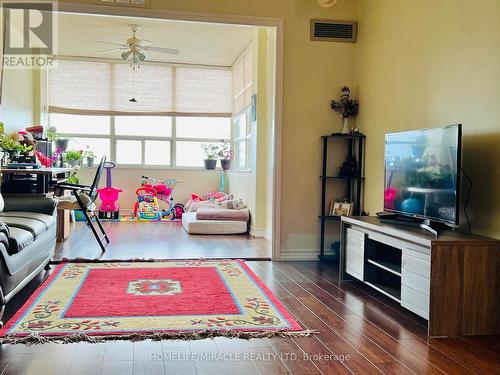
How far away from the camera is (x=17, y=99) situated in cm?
590

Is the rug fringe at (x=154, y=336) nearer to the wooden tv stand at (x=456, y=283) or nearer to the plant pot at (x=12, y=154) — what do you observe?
the wooden tv stand at (x=456, y=283)

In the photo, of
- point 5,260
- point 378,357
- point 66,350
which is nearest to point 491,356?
point 378,357

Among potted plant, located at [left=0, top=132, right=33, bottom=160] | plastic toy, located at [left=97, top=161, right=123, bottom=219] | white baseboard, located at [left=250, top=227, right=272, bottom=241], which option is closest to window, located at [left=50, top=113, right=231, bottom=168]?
plastic toy, located at [left=97, top=161, right=123, bottom=219]

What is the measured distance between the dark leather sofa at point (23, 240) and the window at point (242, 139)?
3699 millimetres

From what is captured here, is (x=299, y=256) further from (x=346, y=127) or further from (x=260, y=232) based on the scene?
(x=260, y=232)

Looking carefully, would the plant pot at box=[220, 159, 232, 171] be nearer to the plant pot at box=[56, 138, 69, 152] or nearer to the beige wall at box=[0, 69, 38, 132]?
the plant pot at box=[56, 138, 69, 152]

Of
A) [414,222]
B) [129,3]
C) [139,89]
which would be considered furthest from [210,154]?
[414,222]

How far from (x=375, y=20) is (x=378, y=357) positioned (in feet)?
10.6

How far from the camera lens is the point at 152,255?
4.87 m

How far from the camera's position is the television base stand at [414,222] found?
3020 mm

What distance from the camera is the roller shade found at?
8398 millimetres

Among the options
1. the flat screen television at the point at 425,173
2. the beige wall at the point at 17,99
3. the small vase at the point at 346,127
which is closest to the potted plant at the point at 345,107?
the small vase at the point at 346,127

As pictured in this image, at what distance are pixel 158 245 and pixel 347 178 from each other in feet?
7.50

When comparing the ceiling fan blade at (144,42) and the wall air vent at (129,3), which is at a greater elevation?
the ceiling fan blade at (144,42)
